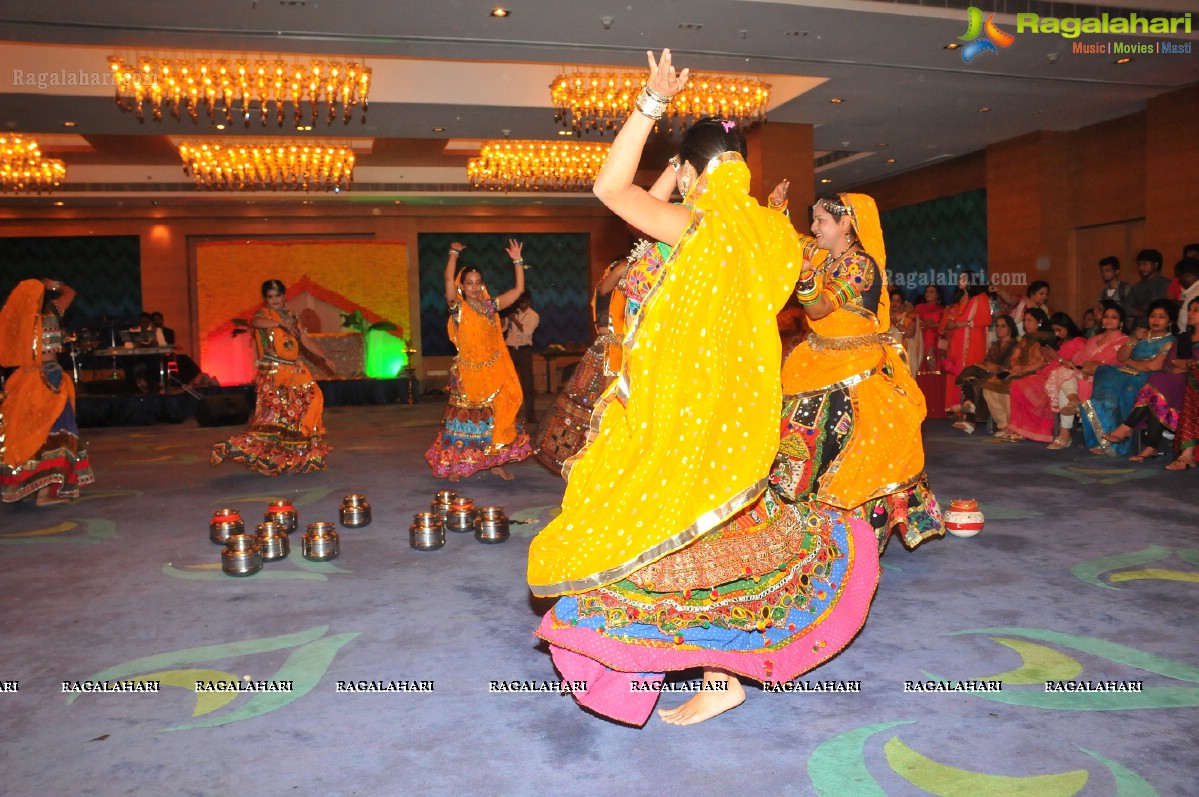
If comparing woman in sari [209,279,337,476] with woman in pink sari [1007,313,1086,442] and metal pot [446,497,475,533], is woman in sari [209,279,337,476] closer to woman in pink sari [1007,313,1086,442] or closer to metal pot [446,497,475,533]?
metal pot [446,497,475,533]

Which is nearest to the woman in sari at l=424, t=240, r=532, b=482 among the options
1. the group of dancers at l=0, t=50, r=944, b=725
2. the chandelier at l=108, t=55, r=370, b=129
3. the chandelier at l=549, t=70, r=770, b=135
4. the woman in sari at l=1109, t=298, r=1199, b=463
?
the chandelier at l=108, t=55, r=370, b=129

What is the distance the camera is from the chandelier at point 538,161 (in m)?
12.1

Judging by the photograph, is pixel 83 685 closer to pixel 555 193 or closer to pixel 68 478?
pixel 68 478

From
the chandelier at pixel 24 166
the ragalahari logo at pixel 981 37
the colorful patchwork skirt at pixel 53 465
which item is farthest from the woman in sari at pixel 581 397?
the chandelier at pixel 24 166

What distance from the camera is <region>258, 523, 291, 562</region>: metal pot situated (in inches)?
159

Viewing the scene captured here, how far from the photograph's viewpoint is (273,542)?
405 centimetres

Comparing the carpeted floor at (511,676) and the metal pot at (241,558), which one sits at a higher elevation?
the metal pot at (241,558)

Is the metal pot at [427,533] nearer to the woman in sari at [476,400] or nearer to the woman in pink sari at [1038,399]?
the woman in sari at [476,400]

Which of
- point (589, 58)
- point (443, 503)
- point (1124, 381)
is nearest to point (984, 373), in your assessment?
point (1124, 381)

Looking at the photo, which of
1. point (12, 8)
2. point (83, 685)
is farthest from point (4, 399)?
point (83, 685)

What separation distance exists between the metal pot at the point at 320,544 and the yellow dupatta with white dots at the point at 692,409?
212cm

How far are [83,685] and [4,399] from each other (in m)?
3.83

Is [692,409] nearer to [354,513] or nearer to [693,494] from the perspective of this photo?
[693,494]

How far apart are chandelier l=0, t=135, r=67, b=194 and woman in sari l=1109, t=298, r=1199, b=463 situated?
12.1 m
